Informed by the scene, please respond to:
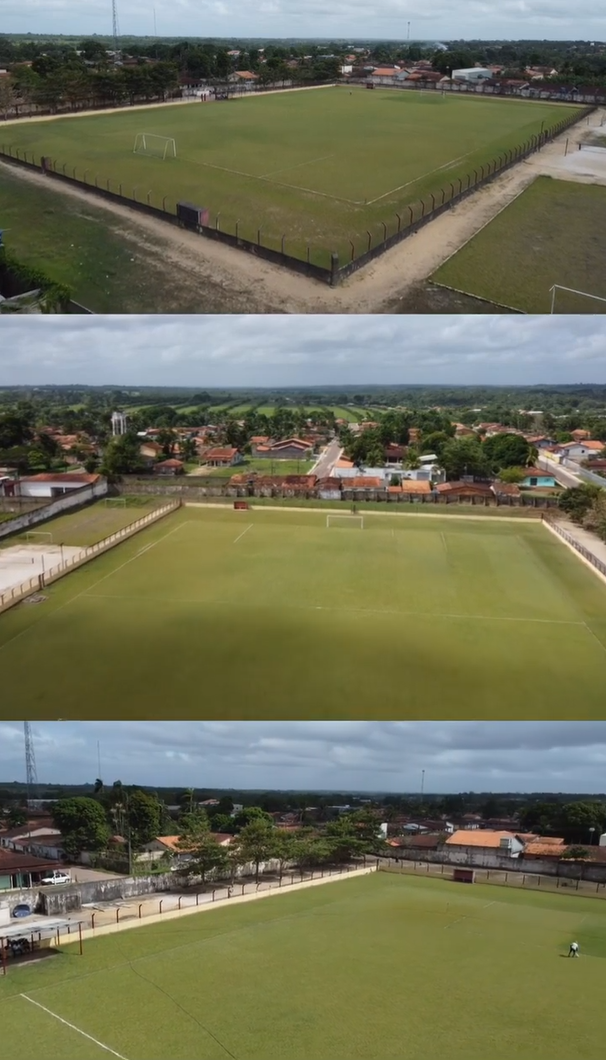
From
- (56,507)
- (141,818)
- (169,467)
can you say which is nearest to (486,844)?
(141,818)

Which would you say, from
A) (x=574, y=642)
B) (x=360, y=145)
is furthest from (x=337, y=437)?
(x=574, y=642)

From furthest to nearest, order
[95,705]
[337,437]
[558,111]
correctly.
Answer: [337,437] → [558,111] → [95,705]

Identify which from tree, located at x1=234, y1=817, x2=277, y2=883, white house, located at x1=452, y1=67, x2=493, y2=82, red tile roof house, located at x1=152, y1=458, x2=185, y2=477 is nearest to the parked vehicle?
tree, located at x1=234, y1=817, x2=277, y2=883

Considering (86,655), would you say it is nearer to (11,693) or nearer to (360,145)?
(11,693)

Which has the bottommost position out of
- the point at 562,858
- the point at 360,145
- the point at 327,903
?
the point at 562,858

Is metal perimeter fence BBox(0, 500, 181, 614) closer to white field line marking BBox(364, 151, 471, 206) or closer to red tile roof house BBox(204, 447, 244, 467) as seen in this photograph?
red tile roof house BBox(204, 447, 244, 467)

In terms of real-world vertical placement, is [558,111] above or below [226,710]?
above
